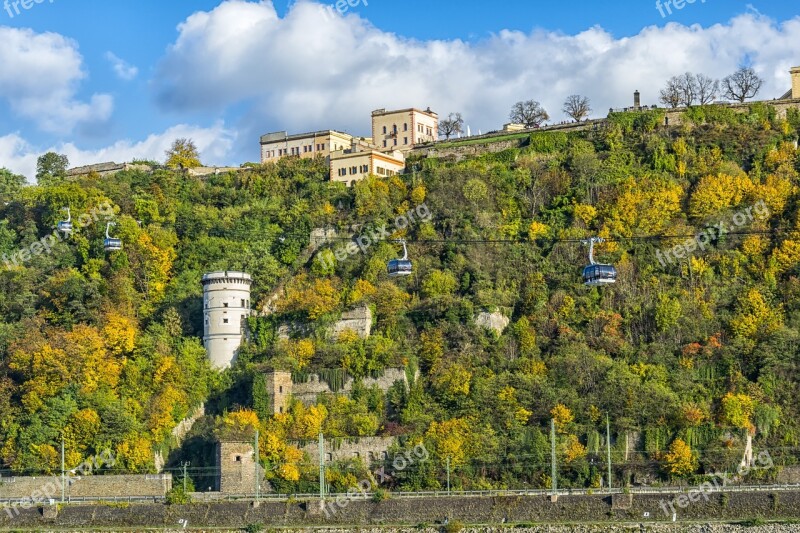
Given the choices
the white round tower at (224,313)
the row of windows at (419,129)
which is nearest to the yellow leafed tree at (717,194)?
the white round tower at (224,313)

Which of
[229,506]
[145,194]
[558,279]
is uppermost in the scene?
[145,194]

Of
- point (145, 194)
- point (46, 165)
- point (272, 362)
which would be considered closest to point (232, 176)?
point (145, 194)

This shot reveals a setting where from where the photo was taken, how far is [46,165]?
110625mm

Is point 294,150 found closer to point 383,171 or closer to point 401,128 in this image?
point 401,128

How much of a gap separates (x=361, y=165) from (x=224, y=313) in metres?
21.1

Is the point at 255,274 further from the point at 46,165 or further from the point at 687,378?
the point at 46,165

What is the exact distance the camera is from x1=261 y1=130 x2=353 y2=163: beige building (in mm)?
105062

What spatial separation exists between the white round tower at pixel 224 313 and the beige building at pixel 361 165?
1801 cm

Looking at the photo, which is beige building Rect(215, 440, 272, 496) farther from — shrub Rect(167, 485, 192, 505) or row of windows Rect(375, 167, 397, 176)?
row of windows Rect(375, 167, 397, 176)

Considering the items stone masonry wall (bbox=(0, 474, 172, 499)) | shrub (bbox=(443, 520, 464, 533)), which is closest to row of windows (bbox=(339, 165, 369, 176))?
stone masonry wall (bbox=(0, 474, 172, 499))

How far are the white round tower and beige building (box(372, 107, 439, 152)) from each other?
26356 mm

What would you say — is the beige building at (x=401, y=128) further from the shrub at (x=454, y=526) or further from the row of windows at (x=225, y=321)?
the shrub at (x=454, y=526)

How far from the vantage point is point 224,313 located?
8025cm

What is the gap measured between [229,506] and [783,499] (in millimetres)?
23107
